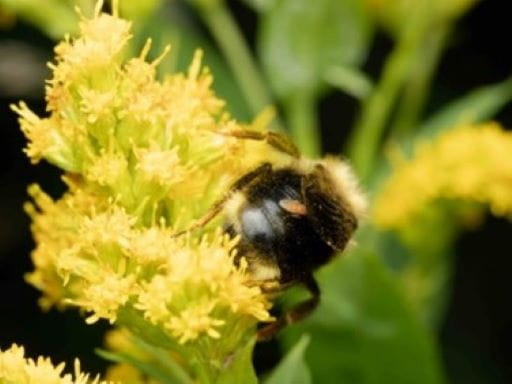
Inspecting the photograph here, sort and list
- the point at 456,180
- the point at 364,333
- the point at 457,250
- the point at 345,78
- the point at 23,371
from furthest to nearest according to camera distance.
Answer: the point at 457,250
the point at 345,78
the point at 456,180
the point at 364,333
the point at 23,371

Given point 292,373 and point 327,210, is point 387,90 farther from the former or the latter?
point 292,373

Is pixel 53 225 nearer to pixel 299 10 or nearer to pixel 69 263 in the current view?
pixel 69 263

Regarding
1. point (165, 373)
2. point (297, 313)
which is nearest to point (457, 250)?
point (297, 313)

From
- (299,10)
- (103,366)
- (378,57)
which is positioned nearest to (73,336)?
(103,366)

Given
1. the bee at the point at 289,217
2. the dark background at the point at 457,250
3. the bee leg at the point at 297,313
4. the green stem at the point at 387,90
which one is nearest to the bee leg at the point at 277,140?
the bee at the point at 289,217

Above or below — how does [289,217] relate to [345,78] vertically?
below

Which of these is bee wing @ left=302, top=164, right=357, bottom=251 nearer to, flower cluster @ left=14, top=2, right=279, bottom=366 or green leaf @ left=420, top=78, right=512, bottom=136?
flower cluster @ left=14, top=2, right=279, bottom=366
